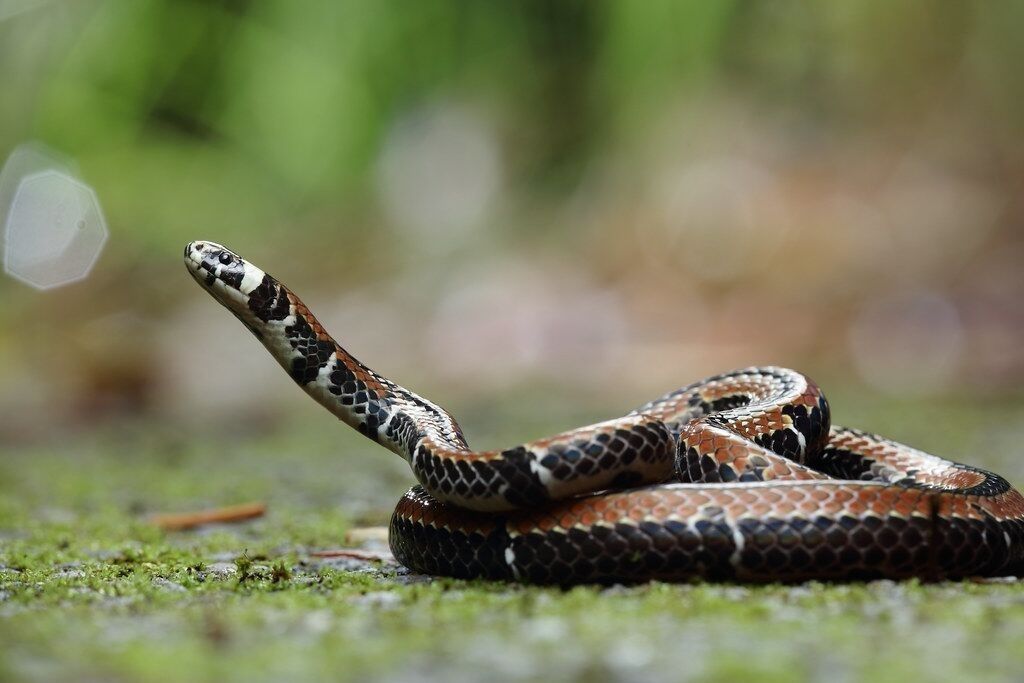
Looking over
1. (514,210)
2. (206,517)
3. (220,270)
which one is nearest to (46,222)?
(514,210)

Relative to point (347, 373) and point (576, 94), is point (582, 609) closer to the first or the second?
point (347, 373)

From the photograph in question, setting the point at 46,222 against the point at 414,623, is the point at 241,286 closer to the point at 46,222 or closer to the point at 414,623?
the point at 414,623

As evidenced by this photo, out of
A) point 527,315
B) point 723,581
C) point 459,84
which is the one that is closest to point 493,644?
point 723,581

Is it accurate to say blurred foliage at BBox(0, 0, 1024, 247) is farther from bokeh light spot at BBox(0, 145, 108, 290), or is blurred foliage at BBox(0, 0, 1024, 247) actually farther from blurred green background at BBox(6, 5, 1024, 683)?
bokeh light spot at BBox(0, 145, 108, 290)

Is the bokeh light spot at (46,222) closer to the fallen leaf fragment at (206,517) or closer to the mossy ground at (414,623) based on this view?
the fallen leaf fragment at (206,517)

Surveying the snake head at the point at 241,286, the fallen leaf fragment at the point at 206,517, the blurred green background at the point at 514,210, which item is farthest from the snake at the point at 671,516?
the blurred green background at the point at 514,210
